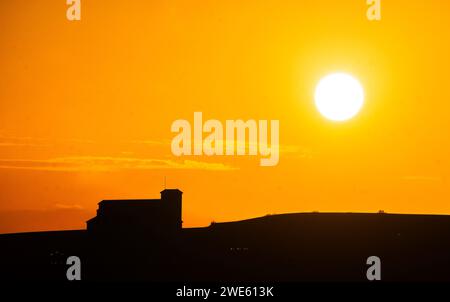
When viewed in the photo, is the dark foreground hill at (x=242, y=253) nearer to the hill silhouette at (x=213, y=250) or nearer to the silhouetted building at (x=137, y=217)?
the hill silhouette at (x=213, y=250)

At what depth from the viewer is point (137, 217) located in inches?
3701

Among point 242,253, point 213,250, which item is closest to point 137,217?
point 213,250

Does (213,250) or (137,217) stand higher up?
(137,217)

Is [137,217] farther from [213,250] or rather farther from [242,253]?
[242,253]

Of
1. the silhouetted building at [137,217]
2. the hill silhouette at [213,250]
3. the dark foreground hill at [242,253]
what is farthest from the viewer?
the silhouetted building at [137,217]

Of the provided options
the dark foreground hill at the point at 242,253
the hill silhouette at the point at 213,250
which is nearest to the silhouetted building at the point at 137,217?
the hill silhouette at the point at 213,250

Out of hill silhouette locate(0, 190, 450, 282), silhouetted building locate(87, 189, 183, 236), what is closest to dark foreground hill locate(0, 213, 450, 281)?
hill silhouette locate(0, 190, 450, 282)

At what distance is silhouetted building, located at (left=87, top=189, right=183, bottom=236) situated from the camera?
9381cm

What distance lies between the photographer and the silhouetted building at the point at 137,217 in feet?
308

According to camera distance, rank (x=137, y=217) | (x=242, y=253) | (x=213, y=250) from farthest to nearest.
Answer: (x=213, y=250), (x=137, y=217), (x=242, y=253)

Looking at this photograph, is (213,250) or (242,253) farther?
(213,250)

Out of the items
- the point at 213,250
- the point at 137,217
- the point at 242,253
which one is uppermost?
the point at 137,217

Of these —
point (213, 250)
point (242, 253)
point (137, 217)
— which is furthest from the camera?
point (213, 250)
